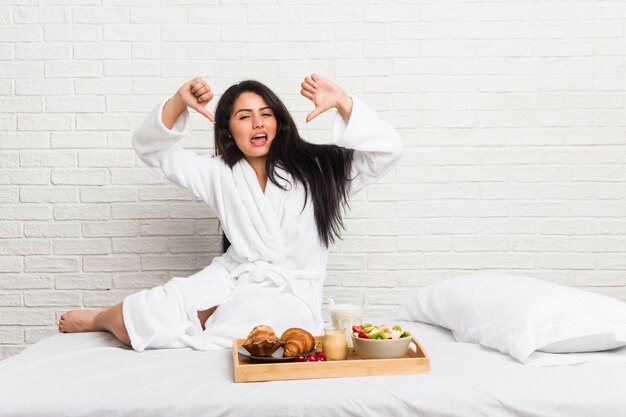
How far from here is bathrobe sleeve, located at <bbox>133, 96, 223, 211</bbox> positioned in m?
2.64

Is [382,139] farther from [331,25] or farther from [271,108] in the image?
[331,25]

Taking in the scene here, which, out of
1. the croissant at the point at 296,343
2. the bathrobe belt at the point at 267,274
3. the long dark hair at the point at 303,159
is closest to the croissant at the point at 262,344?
the croissant at the point at 296,343

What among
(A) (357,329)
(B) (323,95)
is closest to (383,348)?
(A) (357,329)

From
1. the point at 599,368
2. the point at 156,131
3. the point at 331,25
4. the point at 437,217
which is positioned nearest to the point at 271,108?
the point at 156,131

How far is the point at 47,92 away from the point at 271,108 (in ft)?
3.68

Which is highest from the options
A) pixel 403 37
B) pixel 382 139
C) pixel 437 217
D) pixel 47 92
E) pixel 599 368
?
pixel 403 37

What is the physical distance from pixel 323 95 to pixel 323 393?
117 centimetres

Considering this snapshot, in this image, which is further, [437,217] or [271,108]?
[437,217]

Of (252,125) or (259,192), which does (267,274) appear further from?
(252,125)

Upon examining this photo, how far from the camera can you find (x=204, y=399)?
5.66 ft

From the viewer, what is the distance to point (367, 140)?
260 centimetres

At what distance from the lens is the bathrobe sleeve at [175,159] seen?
8.67ft

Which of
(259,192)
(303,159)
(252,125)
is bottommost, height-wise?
(259,192)

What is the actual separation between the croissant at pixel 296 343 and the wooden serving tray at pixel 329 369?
6 centimetres
